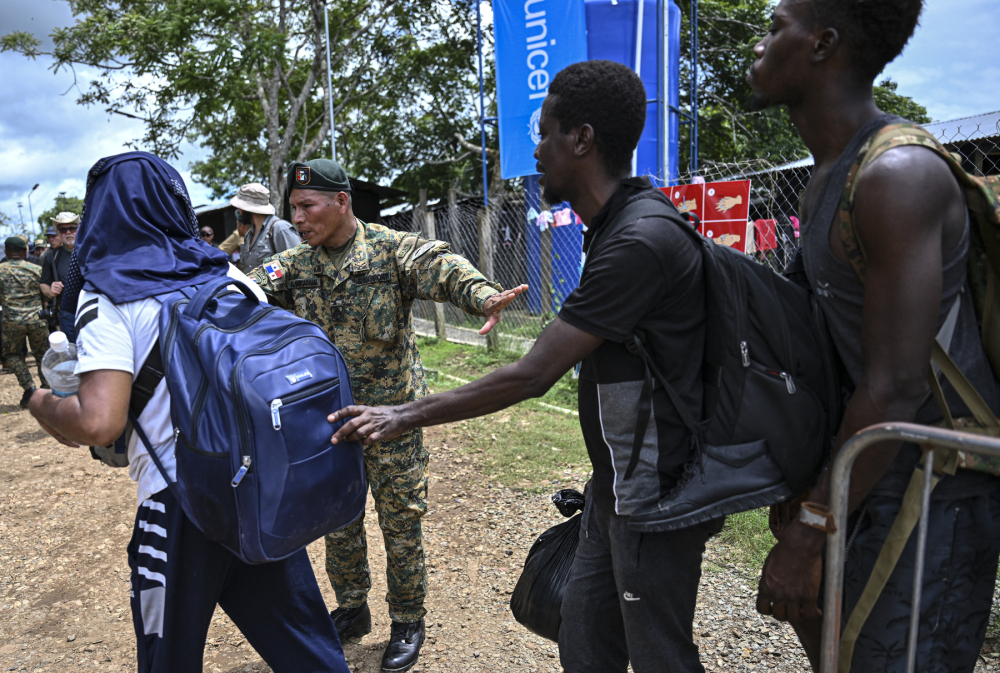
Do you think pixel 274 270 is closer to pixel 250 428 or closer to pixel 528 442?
pixel 250 428

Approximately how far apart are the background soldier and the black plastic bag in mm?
899

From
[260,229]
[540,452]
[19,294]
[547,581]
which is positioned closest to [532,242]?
[260,229]

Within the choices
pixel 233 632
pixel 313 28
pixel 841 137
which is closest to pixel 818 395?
pixel 841 137

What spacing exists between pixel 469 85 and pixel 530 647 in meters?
15.6

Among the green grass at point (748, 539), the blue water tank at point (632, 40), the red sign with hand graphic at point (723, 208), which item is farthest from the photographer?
the blue water tank at point (632, 40)

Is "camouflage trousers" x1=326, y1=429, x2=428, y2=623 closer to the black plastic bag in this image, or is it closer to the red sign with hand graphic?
the black plastic bag

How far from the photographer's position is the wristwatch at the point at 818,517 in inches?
56.0

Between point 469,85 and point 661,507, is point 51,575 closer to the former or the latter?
point 661,507

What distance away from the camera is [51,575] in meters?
4.03

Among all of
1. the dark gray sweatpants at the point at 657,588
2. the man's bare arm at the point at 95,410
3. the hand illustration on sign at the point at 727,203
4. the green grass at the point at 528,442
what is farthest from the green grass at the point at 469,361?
the man's bare arm at the point at 95,410

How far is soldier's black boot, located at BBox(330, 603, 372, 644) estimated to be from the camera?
315 centimetres

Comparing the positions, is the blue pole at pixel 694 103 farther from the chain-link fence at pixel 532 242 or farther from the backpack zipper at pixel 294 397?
the backpack zipper at pixel 294 397

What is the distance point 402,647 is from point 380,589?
2.37 feet

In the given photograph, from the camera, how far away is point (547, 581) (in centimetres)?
217
